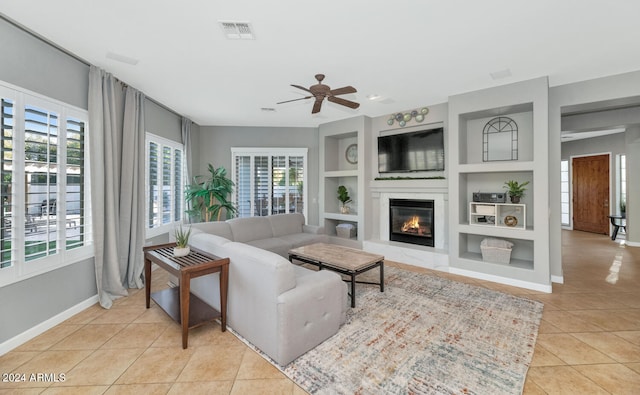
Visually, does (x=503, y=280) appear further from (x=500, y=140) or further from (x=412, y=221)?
(x=500, y=140)

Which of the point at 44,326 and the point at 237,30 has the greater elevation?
the point at 237,30

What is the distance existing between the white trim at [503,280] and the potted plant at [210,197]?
4505mm

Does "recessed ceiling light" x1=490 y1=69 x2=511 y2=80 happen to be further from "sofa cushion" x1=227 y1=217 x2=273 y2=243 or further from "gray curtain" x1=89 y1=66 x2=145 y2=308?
"gray curtain" x1=89 y1=66 x2=145 y2=308

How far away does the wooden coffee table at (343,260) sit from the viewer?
3.08 m

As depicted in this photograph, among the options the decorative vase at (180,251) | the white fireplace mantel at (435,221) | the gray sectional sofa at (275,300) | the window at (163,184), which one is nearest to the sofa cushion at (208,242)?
the gray sectional sofa at (275,300)

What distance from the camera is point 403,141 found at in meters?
5.24

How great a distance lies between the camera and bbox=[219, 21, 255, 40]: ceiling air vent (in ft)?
7.86

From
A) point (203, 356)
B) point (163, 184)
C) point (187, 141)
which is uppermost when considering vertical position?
point (187, 141)

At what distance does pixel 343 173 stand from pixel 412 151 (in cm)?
152

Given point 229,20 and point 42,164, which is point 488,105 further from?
point 42,164

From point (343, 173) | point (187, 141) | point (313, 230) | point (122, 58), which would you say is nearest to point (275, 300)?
point (122, 58)

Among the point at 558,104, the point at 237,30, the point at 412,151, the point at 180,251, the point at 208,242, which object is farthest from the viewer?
the point at 412,151

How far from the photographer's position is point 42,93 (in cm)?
260

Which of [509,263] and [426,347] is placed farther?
[509,263]
